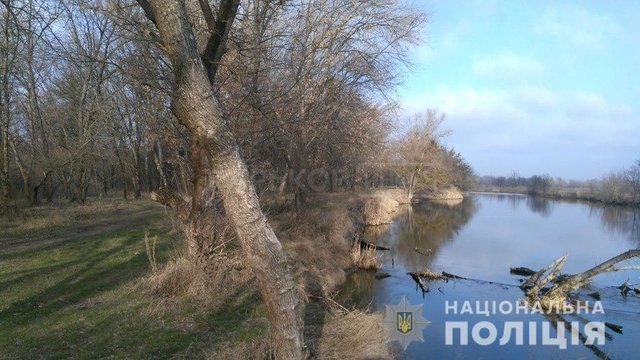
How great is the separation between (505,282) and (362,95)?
355 inches

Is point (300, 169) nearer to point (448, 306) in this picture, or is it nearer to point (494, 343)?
point (448, 306)

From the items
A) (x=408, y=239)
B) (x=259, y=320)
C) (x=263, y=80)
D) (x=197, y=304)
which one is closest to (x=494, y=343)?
(x=259, y=320)

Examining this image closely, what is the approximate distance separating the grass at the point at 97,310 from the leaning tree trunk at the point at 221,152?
2.23 metres

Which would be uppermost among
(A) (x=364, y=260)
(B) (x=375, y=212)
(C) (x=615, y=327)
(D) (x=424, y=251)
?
(B) (x=375, y=212)

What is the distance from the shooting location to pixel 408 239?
2488cm

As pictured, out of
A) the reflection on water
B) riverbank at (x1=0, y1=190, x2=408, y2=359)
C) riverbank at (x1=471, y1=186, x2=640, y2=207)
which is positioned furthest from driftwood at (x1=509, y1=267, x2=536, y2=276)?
riverbank at (x1=471, y1=186, x2=640, y2=207)

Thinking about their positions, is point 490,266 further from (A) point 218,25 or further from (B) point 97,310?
(A) point 218,25

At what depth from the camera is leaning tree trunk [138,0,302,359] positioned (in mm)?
4566

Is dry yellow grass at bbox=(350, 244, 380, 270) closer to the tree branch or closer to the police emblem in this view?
the police emblem

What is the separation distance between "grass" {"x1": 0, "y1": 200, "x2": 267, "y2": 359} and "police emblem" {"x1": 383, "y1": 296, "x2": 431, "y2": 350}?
2.35m

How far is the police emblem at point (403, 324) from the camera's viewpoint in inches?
359

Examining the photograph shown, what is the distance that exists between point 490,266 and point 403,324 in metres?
10.4

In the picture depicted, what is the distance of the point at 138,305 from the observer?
816cm

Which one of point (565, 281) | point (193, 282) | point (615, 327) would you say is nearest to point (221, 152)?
point (193, 282)
